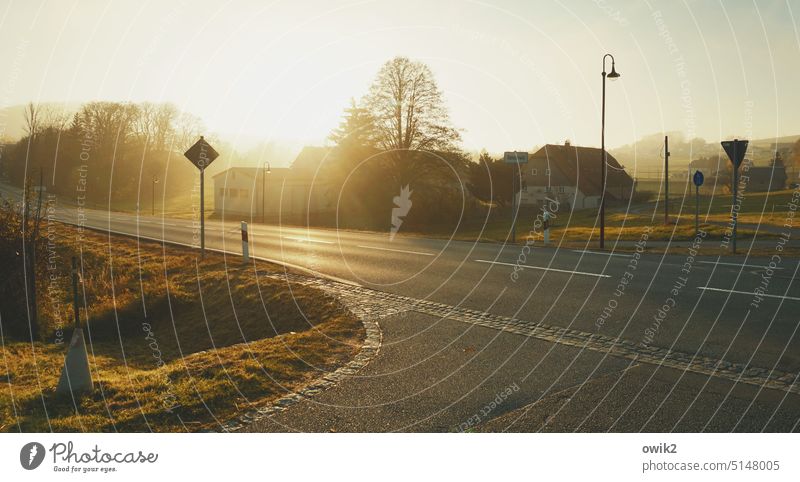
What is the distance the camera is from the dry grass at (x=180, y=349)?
16.9ft

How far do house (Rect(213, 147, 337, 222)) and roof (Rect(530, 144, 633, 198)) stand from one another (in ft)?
90.2

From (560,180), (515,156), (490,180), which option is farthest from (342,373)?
(560,180)

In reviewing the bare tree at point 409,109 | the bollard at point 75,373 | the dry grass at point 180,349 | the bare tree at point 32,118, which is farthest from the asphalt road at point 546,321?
the bare tree at point 409,109

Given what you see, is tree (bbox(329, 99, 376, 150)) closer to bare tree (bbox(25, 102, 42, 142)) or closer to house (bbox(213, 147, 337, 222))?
house (bbox(213, 147, 337, 222))

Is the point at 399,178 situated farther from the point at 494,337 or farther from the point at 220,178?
the point at 494,337

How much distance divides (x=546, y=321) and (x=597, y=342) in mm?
1193

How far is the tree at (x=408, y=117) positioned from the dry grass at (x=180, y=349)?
25.2 m

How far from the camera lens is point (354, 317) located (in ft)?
28.5

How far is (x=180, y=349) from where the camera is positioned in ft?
30.6

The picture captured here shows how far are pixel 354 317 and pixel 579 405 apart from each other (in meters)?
4.49

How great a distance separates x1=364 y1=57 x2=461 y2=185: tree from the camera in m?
38.5

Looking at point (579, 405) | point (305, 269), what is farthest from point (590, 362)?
point (305, 269)

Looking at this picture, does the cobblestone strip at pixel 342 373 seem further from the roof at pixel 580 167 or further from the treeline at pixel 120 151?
the roof at pixel 580 167

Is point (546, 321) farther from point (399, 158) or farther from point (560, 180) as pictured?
point (560, 180)
